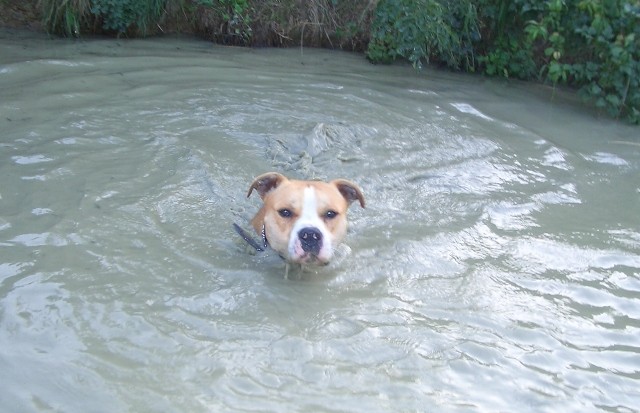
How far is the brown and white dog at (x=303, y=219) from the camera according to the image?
5.15 meters

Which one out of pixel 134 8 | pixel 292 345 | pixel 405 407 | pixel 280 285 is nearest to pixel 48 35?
pixel 134 8

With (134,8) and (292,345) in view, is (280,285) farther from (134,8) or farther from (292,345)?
(134,8)

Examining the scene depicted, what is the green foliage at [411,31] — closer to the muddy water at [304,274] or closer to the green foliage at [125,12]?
the muddy water at [304,274]

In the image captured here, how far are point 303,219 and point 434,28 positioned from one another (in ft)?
18.3

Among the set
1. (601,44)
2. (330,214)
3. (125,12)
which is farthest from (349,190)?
(125,12)

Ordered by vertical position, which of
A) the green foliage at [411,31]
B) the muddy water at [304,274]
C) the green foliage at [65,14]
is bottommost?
the muddy water at [304,274]

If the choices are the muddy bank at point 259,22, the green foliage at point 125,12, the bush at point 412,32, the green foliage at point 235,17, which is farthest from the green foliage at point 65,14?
the bush at point 412,32

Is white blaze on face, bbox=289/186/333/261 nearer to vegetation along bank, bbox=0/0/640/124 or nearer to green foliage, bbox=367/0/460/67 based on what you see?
vegetation along bank, bbox=0/0/640/124

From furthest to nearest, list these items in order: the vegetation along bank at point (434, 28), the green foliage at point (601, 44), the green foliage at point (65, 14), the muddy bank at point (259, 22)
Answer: the muddy bank at point (259, 22), the green foliage at point (65, 14), the vegetation along bank at point (434, 28), the green foliage at point (601, 44)

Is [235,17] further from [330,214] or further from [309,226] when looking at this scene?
[309,226]

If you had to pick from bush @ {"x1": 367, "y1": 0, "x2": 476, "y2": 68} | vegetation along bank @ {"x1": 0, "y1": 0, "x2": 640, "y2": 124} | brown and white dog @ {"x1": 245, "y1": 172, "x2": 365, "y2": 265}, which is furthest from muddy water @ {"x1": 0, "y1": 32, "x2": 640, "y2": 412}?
bush @ {"x1": 367, "y1": 0, "x2": 476, "y2": 68}

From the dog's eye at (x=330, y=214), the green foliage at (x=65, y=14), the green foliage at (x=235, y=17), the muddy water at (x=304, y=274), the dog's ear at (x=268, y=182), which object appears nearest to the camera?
the muddy water at (x=304, y=274)

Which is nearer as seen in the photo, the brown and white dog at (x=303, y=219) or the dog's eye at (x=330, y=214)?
the brown and white dog at (x=303, y=219)

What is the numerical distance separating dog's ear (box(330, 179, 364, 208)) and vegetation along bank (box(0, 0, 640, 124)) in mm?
4522
